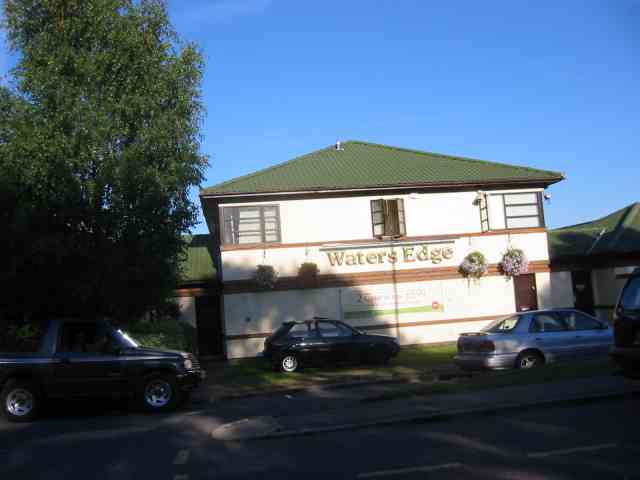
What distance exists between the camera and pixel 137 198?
15523mm

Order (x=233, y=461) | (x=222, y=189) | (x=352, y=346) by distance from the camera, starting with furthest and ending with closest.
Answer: (x=222, y=189) → (x=352, y=346) → (x=233, y=461)

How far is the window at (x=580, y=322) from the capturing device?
15552mm

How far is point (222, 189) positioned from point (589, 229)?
17.5m

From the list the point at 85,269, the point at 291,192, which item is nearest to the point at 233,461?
the point at 85,269

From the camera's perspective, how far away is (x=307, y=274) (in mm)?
23438

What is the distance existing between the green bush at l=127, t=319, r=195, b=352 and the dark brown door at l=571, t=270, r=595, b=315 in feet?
53.0

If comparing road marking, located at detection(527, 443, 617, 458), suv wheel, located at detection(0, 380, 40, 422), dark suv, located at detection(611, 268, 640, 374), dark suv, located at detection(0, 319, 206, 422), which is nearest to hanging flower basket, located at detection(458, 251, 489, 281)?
dark suv, located at detection(0, 319, 206, 422)

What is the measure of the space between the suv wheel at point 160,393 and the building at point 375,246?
Result: 32.5 feet

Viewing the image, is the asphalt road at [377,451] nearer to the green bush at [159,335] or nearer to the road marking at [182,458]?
the road marking at [182,458]

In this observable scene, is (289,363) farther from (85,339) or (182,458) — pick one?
(182,458)

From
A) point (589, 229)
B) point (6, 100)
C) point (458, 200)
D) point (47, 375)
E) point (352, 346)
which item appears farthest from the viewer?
point (589, 229)

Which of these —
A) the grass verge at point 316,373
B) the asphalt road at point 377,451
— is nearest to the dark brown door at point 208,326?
the grass verge at point 316,373

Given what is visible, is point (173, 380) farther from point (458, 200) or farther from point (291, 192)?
point (458, 200)

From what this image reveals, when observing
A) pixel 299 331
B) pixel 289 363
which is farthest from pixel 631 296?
pixel 289 363
